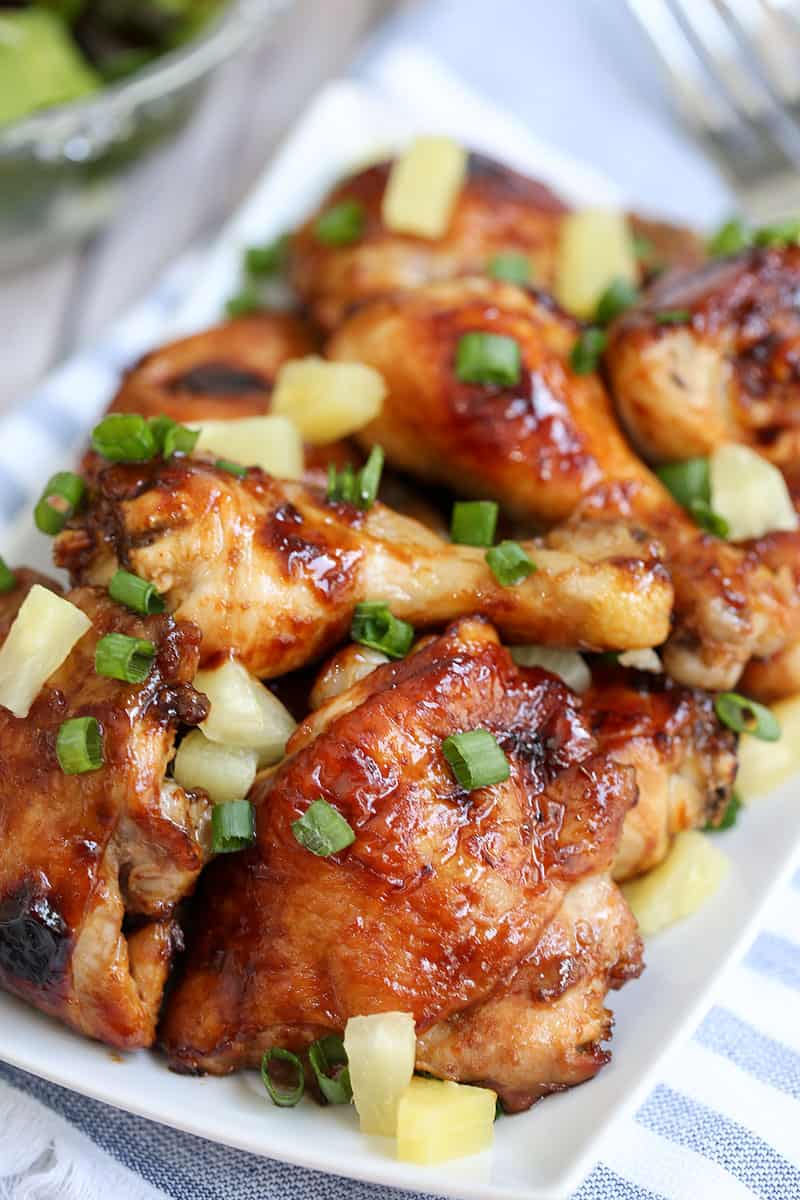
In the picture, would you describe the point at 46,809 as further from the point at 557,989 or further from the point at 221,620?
the point at 557,989

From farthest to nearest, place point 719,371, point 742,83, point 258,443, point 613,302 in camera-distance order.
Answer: point 742,83
point 613,302
point 719,371
point 258,443

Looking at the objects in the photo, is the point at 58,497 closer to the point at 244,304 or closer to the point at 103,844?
the point at 103,844

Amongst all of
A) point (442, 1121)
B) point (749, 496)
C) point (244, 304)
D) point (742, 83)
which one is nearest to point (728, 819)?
point (749, 496)

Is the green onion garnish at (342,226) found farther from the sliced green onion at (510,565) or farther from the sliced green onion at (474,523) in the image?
the sliced green onion at (510,565)

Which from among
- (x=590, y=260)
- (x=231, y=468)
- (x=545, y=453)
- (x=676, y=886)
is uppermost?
(x=231, y=468)

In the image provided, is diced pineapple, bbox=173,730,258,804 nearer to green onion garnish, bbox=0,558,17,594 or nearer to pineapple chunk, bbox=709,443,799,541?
A: green onion garnish, bbox=0,558,17,594

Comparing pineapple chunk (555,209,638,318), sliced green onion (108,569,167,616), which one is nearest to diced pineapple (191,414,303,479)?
sliced green onion (108,569,167,616)

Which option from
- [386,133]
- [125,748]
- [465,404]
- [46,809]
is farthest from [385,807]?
[386,133]
